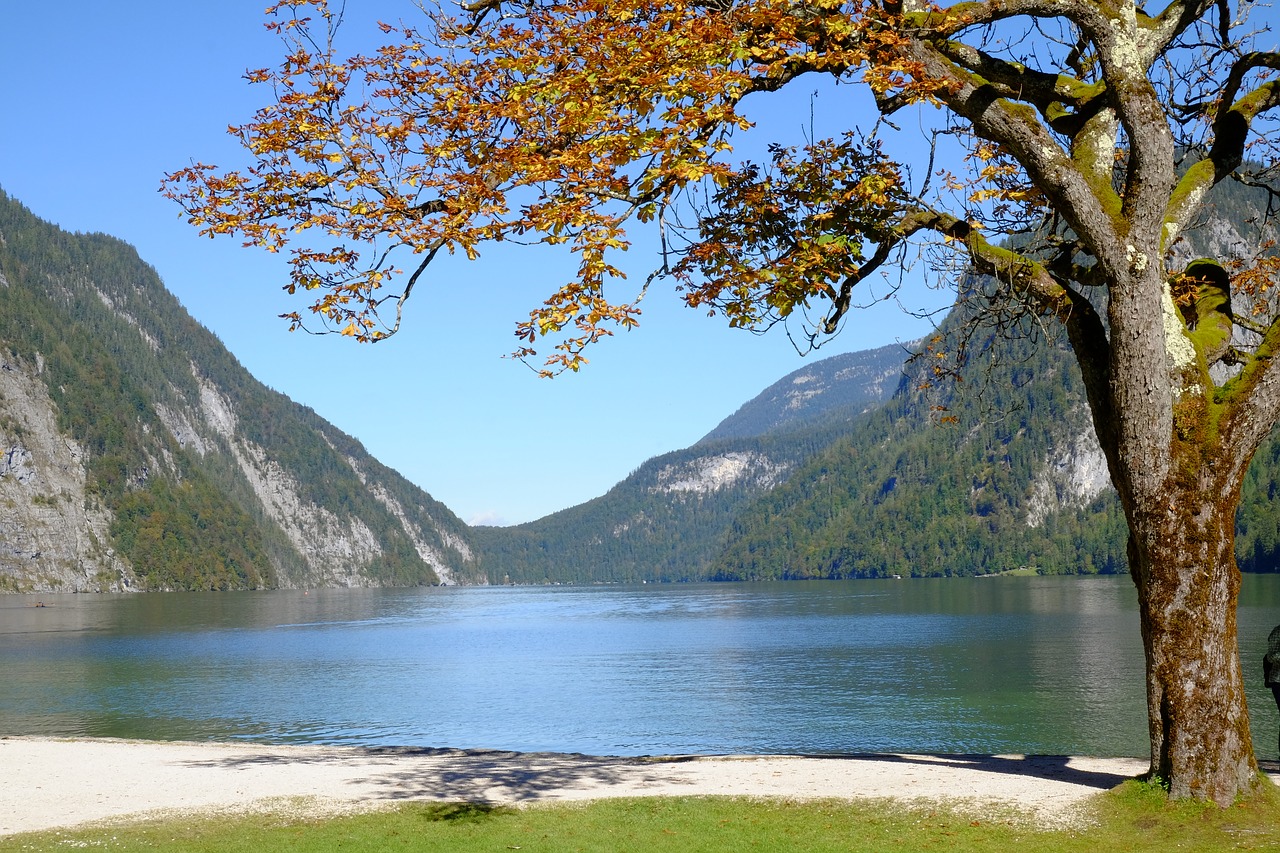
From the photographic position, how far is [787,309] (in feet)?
52.4

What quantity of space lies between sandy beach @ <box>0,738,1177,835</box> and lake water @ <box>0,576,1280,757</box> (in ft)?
38.8

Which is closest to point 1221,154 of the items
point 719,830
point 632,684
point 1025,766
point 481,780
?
point 1025,766

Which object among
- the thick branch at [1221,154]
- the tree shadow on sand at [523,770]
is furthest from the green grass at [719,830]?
the thick branch at [1221,154]

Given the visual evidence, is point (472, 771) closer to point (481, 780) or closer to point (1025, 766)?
point (481, 780)

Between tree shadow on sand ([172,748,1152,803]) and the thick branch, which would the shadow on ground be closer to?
tree shadow on sand ([172,748,1152,803])

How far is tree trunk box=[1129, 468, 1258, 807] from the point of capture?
14.6m

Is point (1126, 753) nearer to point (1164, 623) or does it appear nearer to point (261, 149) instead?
point (1164, 623)

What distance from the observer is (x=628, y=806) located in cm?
1661

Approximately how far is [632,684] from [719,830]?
128 ft

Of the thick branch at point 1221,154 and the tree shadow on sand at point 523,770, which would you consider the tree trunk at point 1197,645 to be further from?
the thick branch at point 1221,154

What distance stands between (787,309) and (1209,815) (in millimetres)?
7614

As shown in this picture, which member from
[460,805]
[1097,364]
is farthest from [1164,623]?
[460,805]

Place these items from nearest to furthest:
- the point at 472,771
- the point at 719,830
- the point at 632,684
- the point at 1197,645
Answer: the point at 1197,645, the point at 719,830, the point at 472,771, the point at 632,684

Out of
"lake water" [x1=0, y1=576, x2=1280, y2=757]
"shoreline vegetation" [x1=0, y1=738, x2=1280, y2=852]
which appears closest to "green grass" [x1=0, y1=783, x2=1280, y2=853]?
"shoreline vegetation" [x1=0, y1=738, x2=1280, y2=852]
